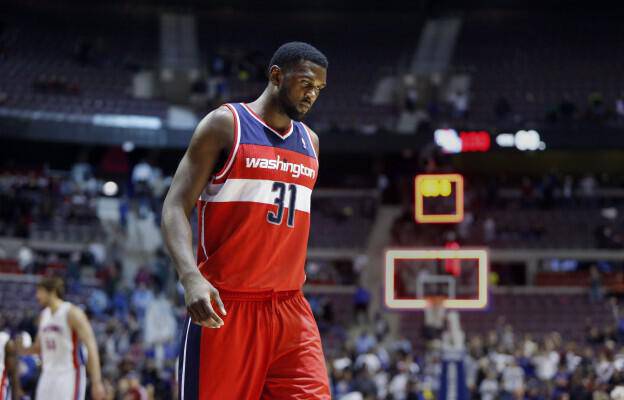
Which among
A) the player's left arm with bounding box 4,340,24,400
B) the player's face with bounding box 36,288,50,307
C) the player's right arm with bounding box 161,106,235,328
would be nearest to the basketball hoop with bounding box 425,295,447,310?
the player's face with bounding box 36,288,50,307

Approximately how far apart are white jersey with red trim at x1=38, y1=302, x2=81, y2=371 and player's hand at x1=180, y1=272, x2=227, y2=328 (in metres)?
4.41

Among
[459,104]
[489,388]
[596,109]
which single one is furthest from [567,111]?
[489,388]

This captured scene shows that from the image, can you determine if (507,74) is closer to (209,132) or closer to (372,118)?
(372,118)

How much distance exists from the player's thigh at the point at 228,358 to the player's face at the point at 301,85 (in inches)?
35.8

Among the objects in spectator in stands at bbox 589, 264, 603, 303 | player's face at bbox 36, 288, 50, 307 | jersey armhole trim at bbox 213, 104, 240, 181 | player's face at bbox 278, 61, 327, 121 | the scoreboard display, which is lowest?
player's face at bbox 36, 288, 50, 307

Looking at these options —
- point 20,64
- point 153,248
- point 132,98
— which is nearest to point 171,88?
point 132,98

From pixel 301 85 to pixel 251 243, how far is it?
2.36ft

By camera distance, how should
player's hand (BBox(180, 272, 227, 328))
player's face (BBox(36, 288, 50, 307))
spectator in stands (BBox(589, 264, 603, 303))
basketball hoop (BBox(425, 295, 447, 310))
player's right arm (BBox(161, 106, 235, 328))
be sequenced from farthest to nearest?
spectator in stands (BBox(589, 264, 603, 303)) < basketball hoop (BBox(425, 295, 447, 310)) < player's face (BBox(36, 288, 50, 307)) < player's right arm (BBox(161, 106, 235, 328)) < player's hand (BBox(180, 272, 227, 328))

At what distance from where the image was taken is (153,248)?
25234 mm

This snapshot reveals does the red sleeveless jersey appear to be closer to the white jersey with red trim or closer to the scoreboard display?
the white jersey with red trim

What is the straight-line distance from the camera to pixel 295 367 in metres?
4.36

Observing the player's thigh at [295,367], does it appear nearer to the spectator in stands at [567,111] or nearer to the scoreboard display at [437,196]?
the scoreboard display at [437,196]

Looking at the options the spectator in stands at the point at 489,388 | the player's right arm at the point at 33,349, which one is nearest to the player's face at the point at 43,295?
the player's right arm at the point at 33,349

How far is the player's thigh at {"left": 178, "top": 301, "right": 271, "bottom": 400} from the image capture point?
4281mm
